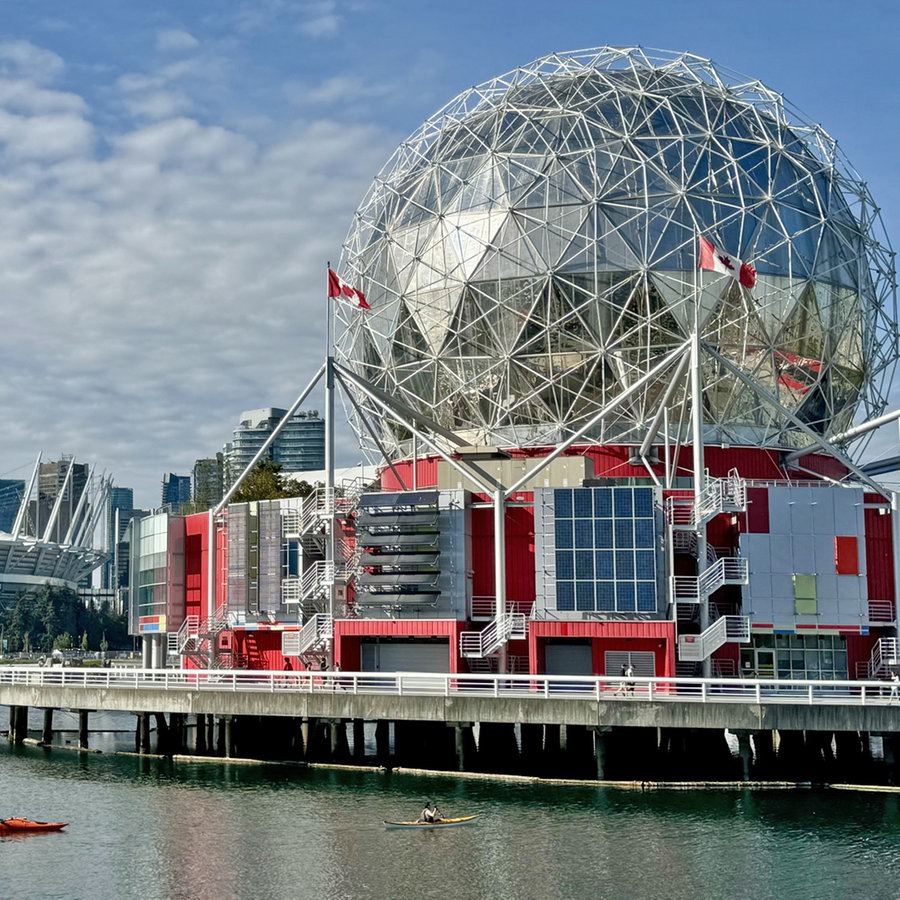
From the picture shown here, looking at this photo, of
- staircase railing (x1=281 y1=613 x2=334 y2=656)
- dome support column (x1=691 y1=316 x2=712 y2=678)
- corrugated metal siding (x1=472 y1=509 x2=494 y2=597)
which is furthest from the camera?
staircase railing (x1=281 y1=613 x2=334 y2=656)

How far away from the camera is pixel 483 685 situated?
45312 millimetres

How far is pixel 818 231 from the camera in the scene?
60.1 meters

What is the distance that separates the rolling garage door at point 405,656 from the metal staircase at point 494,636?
1732mm

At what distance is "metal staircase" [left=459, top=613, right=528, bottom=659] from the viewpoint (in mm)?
48188

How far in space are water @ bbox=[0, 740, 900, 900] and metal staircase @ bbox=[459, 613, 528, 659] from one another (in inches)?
289

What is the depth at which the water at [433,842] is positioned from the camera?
29.1 metres

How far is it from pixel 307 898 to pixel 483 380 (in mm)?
33599

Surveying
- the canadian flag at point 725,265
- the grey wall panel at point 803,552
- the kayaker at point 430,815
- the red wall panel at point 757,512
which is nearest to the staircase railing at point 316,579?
the red wall panel at point 757,512

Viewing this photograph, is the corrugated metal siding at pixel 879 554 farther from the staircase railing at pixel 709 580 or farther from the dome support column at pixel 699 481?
the dome support column at pixel 699 481

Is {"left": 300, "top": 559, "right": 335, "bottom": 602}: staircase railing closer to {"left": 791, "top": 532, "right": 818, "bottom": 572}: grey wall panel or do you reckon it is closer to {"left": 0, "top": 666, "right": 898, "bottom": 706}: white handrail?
{"left": 0, "top": 666, "right": 898, "bottom": 706}: white handrail

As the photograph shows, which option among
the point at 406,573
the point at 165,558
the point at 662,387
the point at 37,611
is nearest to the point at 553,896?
the point at 406,573

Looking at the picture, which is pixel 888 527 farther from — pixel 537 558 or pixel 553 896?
pixel 553 896

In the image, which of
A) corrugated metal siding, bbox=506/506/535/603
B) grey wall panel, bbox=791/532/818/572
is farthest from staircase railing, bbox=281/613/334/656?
grey wall panel, bbox=791/532/818/572

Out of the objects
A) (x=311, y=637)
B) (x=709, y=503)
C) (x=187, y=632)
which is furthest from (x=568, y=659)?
(x=187, y=632)
